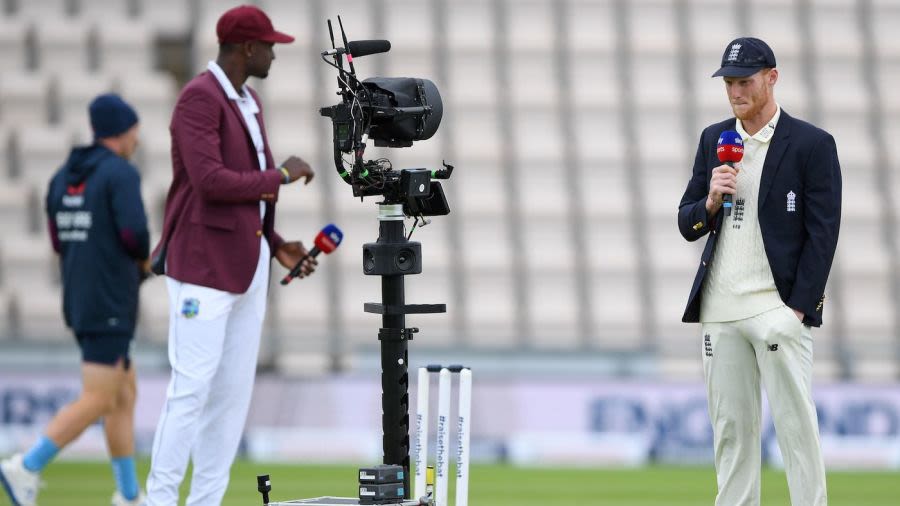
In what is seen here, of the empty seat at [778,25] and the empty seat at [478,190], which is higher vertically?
the empty seat at [778,25]

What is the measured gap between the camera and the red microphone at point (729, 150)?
5477 mm

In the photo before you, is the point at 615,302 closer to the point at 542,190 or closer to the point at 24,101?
the point at 542,190

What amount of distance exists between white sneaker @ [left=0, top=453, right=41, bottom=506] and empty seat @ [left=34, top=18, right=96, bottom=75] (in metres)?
7.23

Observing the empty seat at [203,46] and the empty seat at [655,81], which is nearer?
the empty seat at [203,46]

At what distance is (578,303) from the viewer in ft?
42.2

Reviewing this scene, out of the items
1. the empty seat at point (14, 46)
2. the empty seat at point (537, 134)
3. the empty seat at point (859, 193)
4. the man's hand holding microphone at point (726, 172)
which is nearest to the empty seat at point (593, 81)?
the empty seat at point (537, 134)

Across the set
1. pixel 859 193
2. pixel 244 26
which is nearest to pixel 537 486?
pixel 244 26

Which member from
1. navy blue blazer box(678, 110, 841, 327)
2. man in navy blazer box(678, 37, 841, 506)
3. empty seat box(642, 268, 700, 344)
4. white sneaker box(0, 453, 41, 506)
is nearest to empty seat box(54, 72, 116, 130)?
empty seat box(642, 268, 700, 344)

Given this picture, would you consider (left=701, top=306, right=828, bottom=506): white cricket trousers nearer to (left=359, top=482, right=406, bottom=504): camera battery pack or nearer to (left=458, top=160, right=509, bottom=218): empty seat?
(left=359, top=482, right=406, bottom=504): camera battery pack

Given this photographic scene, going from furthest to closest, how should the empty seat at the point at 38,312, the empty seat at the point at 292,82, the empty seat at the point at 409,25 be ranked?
the empty seat at the point at 409,25 → the empty seat at the point at 292,82 → the empty seat at the point at 38,312

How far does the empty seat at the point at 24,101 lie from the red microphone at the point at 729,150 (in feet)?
30.3

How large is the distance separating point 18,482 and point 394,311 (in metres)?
2.32

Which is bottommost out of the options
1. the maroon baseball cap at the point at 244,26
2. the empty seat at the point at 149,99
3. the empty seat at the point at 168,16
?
the maroon baseball cap at the point at 244,26

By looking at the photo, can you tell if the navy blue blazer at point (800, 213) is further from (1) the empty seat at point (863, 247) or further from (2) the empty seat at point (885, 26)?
(2) the empty seat at point (885, 26)
